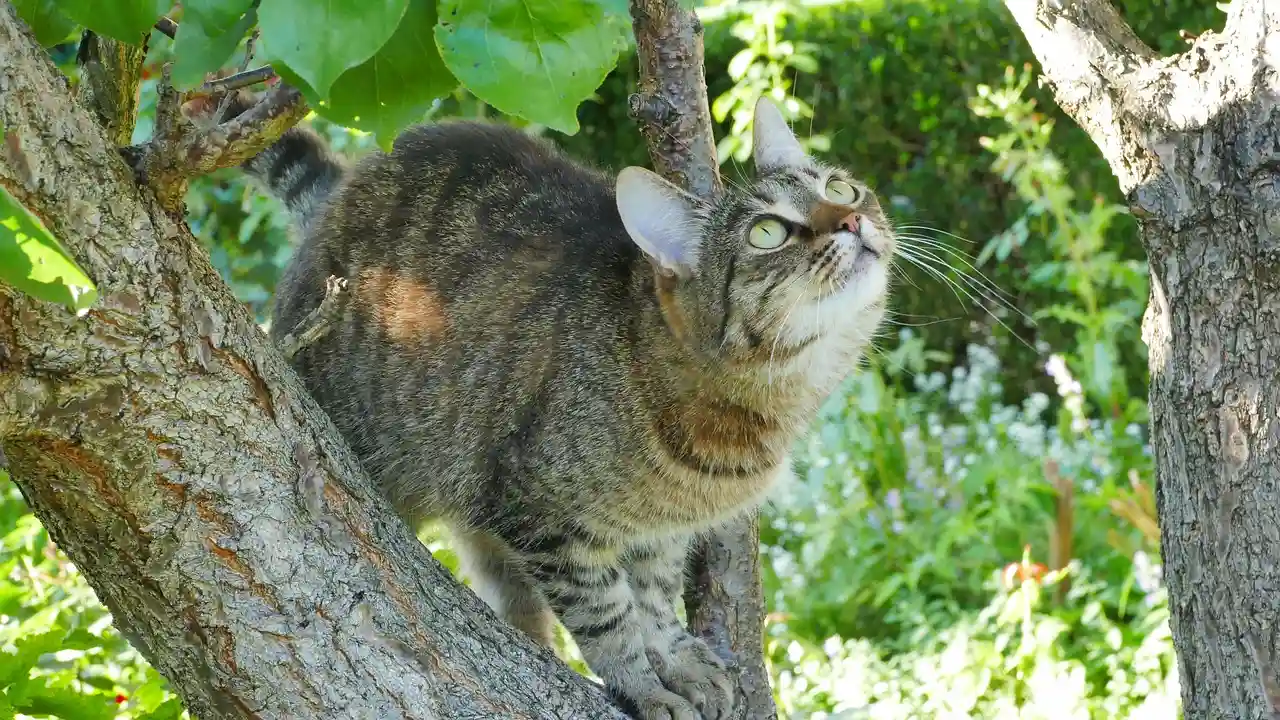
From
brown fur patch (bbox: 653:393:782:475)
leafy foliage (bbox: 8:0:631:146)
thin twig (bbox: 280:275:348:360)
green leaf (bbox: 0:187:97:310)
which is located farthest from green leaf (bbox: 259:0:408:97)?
brown fur patch (bbox: 653:393:782:475)

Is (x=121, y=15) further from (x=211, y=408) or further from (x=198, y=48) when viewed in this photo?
(x=211, y=408)

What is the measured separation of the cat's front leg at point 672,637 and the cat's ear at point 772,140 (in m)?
0.81

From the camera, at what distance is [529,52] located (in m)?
1.10

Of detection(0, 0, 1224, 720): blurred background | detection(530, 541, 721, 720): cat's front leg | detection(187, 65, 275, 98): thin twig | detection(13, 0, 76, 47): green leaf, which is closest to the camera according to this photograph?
detection(13, 0, 76, 47): green leaf

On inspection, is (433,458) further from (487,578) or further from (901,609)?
(901,609)

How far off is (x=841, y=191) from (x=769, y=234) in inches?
9.8

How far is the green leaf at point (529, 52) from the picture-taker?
107 centimetres

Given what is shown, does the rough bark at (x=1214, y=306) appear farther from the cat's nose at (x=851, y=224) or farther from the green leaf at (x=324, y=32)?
the green leaf at (x=324, y=32)

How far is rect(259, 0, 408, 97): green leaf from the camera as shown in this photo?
38.7 inches

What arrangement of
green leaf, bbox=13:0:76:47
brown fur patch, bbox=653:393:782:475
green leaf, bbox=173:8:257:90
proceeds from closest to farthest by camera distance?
green leaf, bbox=173:8:257:90, green leaf, bbox=13:0:76:47, brown fur patch, bbox=653:393:782:475

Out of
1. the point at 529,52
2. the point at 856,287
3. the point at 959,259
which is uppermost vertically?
the point at 959,259

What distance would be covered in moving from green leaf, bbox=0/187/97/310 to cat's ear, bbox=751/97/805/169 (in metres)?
1.89

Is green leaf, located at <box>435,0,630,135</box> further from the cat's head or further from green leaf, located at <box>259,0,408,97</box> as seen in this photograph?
the cat's head

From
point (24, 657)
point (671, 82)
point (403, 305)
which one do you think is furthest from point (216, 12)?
point (403, 305)
